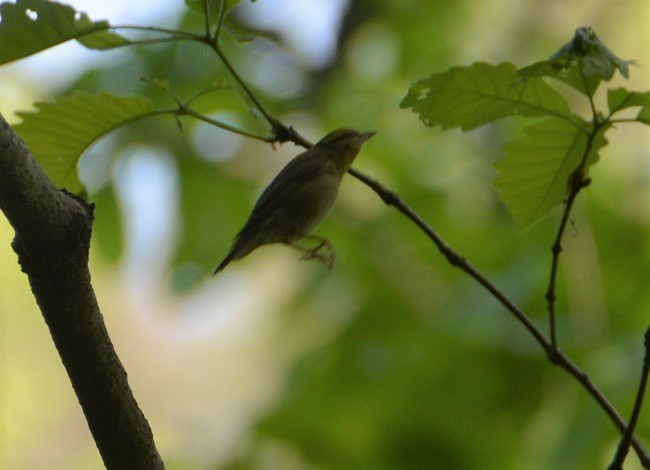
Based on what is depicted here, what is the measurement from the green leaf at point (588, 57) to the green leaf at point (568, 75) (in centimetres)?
3

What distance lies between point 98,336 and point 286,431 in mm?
2279

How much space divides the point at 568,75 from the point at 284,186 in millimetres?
1119

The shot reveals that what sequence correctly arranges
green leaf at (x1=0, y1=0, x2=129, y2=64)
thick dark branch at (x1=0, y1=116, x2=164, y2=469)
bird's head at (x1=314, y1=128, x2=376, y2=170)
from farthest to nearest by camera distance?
bird's head at (x1=314, y1=128, x2=376, y2=170) < green leaf at (x1=0, y1=0, x2=129, y2=64) < thick dark branch at (x1=0, y1=116, x2=164, y2=469)

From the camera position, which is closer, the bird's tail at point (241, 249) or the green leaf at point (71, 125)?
the green leaf at point (71, 125)

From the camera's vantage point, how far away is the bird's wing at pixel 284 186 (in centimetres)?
259

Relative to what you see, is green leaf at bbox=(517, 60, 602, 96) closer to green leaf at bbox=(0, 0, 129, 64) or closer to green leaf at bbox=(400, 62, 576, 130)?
green leaf at bbox=(400, 62, 576, 130)

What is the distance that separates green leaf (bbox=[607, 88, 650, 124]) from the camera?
1777mm

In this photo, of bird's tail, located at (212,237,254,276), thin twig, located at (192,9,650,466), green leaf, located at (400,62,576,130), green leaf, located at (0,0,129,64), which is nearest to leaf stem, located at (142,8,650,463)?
thin twig, located at (192,9,650,466)

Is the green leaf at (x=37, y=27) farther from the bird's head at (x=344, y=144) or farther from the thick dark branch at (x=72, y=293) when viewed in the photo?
the bird's head at (x=344, y=144)

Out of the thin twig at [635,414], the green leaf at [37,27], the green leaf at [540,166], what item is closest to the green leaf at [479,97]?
the green leaf at [540,166]

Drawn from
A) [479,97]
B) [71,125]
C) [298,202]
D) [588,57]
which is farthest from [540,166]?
[71,125]

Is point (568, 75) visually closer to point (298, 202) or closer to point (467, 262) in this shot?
point (467, 262)

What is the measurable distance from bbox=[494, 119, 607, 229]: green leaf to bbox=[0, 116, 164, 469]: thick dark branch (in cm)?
96

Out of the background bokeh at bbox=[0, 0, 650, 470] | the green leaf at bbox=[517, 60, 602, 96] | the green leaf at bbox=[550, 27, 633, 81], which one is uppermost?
the green leaf at bbox=[550, 27, 633, 81]
